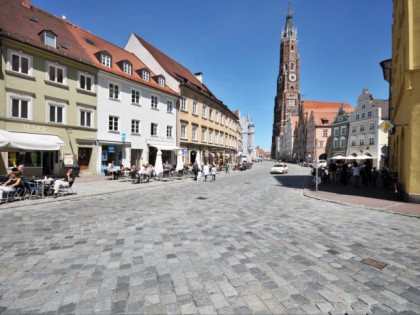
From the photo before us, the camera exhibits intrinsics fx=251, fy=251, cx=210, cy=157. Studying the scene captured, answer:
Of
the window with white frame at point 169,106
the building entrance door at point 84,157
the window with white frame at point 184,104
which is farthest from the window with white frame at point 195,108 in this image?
the building entrance door at point 84,157

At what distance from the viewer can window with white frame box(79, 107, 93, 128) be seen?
2188 cm

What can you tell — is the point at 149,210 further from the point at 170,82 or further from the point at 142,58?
the point at 142,58

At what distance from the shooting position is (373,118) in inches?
1959

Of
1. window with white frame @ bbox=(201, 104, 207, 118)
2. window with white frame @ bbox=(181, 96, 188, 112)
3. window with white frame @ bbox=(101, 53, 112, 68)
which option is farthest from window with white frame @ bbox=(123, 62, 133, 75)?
window with white frame @ bbox=(201, 104, 207, 118)

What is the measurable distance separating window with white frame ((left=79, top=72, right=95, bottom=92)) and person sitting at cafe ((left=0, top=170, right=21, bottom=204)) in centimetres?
1342

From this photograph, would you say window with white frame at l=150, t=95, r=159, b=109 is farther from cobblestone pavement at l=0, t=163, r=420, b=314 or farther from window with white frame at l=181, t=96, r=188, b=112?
cobblestone pavement at l=0, t=163, r=420, b=314

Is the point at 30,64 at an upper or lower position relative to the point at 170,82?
lower

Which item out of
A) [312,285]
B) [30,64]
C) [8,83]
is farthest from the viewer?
[30,64]

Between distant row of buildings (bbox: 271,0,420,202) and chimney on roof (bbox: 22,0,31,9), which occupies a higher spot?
chimney on roof (bbox: 22,0,31,9)

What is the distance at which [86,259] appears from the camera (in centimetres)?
464

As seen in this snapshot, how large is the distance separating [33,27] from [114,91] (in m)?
7.68

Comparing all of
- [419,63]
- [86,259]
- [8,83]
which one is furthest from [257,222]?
[8,83]

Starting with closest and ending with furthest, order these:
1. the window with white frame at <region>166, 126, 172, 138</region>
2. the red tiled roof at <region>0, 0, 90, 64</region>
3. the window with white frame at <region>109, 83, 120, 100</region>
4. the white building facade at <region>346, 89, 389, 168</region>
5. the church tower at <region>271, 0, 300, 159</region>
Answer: the red tiled roof at <region>0, 0, 90, 64</region> → the window with white frame at <region>109, 83, 120, 100</region> → the window with white frame at <region>166, 126, 172, 138</region> → the white building facade at <region>346, 89, 389, 168</region> → the church tower at <region>271, 0, 300, 159</region>

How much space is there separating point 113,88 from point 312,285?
2505 cm
